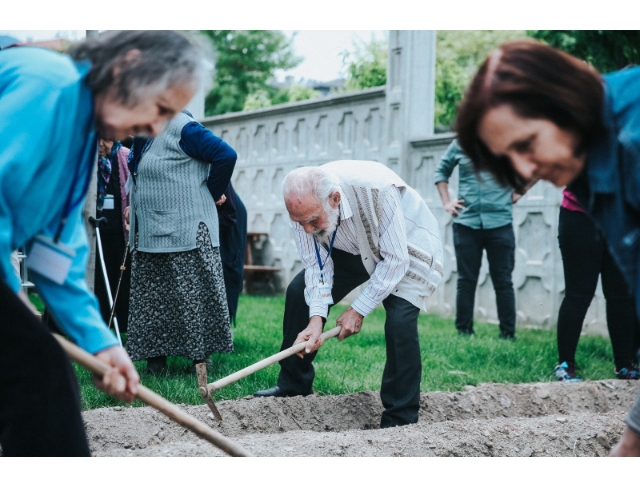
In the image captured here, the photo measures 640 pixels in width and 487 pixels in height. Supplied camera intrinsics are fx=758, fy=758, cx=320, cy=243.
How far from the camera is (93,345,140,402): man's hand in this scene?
7.11 feet

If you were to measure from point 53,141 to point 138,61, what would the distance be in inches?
11.2

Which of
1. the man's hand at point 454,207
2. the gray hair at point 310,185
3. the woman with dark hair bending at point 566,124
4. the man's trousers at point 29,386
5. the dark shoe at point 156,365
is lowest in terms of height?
the dark shoe at point 156,365

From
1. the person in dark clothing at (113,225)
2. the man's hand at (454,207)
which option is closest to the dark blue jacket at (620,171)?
the person in dark clothing at (113,225)

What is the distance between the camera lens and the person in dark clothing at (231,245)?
555cm

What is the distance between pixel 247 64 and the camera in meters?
32.0

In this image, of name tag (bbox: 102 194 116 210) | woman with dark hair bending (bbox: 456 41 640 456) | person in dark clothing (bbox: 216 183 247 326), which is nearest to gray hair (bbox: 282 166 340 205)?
woman with dark hair bending (bbox: 456 41 640 456)

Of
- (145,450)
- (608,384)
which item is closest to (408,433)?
(145,450)

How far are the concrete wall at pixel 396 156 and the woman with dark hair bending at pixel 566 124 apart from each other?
17.2 feet

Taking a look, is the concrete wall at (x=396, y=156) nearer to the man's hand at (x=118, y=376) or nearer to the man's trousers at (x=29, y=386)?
the man's hand at (x=118, y=376)

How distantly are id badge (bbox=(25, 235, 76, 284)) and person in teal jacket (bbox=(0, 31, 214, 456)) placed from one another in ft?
0.15

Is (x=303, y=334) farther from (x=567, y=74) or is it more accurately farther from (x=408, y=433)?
(x=567, y=74)

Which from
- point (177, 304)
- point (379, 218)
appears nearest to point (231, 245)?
point (177, 304)

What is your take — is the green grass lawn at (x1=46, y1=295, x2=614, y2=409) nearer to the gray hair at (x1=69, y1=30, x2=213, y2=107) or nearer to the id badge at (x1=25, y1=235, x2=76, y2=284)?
the id badge at (x1=25, y1=235, x2=76, y2=284)

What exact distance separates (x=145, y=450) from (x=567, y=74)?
7.31 feet
